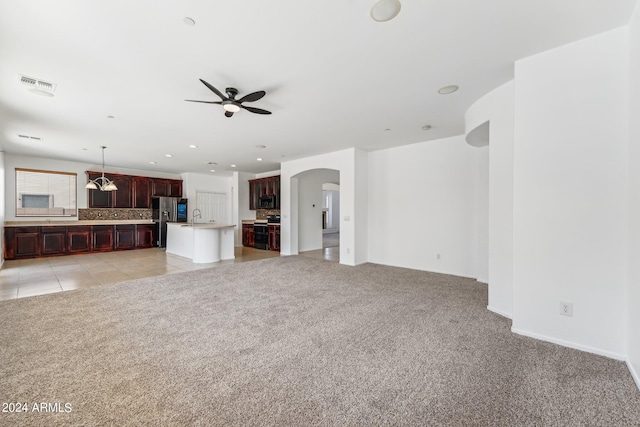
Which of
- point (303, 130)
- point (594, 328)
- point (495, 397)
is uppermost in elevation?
point (303, 130)

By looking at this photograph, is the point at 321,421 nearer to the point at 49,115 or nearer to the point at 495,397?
the point at 495,397

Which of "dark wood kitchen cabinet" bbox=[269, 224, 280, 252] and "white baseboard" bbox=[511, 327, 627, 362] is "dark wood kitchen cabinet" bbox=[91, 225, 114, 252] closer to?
"dark wood kitchen cabinet" bbox=[269, 224, 280, 252]

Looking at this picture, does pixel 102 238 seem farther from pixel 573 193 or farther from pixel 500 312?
pixel 573 193

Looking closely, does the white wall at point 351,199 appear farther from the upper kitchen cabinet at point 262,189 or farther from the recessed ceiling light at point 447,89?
the recessed ceiling light at point 447,89

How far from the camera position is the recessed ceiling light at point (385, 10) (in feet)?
6.23

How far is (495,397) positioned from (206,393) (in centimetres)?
192

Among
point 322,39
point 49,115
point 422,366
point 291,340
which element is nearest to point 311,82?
point 322,39

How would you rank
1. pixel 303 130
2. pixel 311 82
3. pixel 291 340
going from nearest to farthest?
pixel 291 340
pixel 311 82
pixel 303 130

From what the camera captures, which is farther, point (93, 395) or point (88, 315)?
point (88, 315)

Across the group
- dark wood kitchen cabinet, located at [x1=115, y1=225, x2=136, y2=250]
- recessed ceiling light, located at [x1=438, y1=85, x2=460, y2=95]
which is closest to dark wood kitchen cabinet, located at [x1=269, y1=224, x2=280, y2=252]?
dark wood kitchen cabinet, located at [x1=115, y1=225, x2=136, y2=250]

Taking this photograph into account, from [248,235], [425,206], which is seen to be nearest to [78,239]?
[248,235]

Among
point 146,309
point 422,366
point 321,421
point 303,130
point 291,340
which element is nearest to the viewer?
point 321,421

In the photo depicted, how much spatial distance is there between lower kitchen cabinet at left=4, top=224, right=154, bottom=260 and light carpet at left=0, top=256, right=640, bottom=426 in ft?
15.9

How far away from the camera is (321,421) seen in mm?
1540
